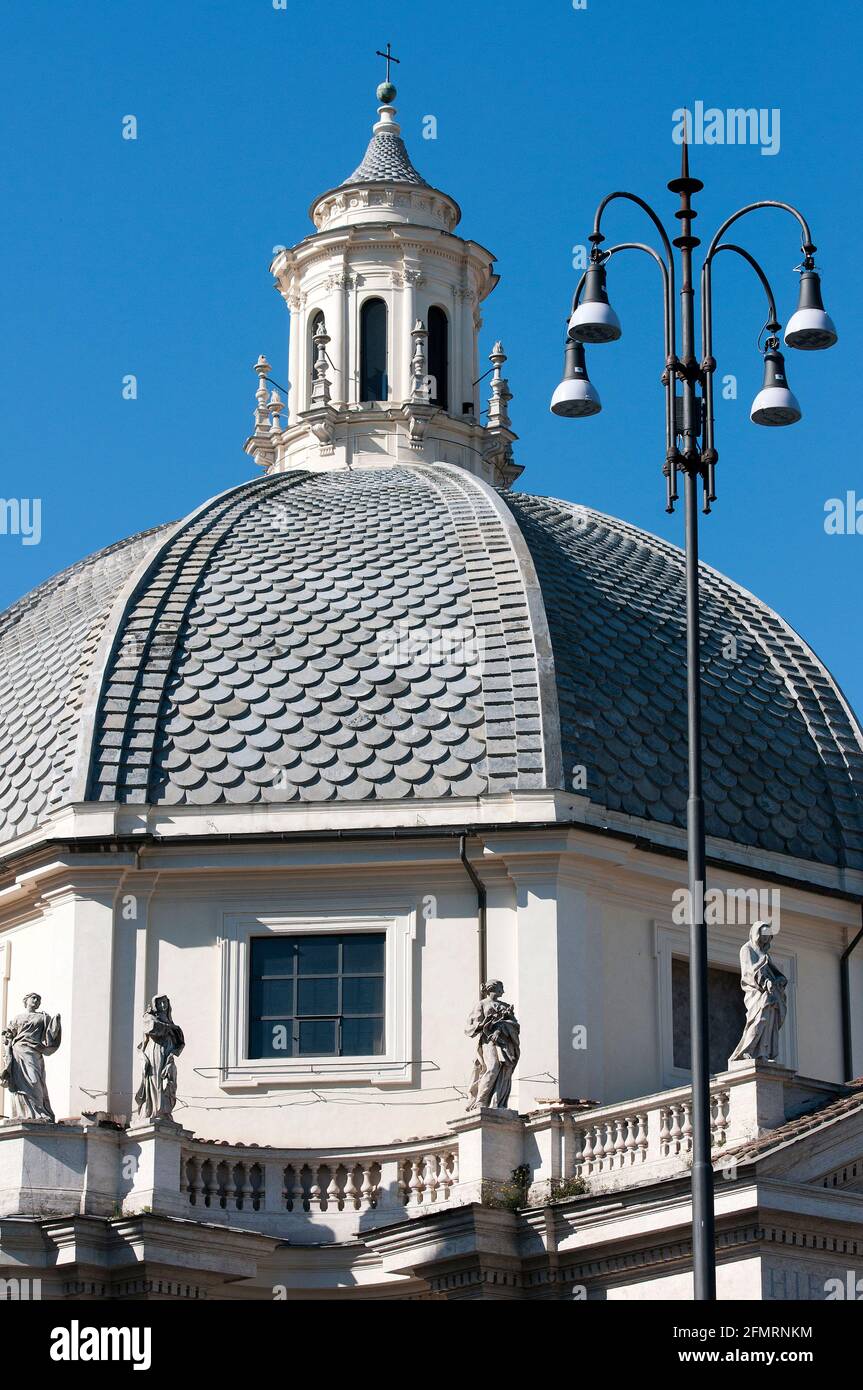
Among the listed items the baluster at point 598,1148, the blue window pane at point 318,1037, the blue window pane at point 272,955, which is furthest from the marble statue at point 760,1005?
the blue window pane at point 272,955

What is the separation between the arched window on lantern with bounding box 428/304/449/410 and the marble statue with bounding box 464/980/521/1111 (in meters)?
16.9

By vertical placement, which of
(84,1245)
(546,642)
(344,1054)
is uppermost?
(546,642)

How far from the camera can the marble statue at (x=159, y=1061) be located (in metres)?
30.3

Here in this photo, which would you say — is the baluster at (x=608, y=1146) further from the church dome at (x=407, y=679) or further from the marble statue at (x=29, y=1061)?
the marble statue at (x=29, y=1061)

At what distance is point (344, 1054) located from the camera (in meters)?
33.2

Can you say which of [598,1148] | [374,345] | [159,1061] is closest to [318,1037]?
[159,1061]

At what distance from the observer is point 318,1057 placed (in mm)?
33188

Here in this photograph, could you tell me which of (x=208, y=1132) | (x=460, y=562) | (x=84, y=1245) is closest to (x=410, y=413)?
(x=460, y=562)

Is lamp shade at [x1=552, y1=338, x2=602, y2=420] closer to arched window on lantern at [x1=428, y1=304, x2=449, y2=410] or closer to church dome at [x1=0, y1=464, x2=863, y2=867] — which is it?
church dome at [x1=0, y1=464, x2=863, y2=867]

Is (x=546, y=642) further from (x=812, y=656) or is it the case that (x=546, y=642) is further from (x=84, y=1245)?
(x=84, y=1245)

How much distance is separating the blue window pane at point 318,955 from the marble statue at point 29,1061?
155 inches

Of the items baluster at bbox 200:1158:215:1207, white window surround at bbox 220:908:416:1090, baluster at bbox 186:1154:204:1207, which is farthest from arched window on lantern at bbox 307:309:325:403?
baluster at bbox 186:1154:204:1207
